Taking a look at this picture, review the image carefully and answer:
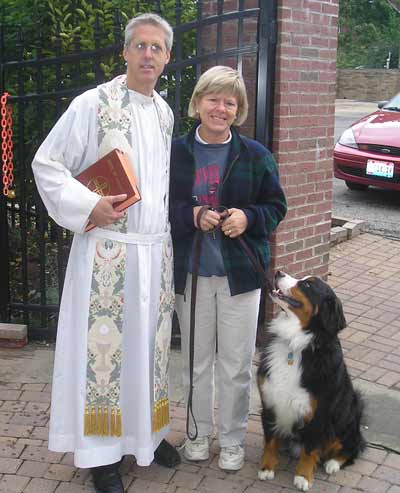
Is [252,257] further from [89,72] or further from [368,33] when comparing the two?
[368,33]

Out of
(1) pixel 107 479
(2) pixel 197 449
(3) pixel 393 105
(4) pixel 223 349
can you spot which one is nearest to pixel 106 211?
(4) pixel 223 349

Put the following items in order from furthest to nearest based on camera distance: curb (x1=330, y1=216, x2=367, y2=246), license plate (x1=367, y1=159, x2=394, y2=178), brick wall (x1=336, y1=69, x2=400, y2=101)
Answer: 1. brick wall (x1=336, y1=69, x2=400, y2=101)
2. license plate (x1=367, y1=159, x2=394, y2=178)
3. curb (x1=330, y1=216, x2=367, y2=246)

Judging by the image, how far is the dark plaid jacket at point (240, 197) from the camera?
3.16 m

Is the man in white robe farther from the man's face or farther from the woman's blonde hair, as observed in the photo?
the woman's blonde hair

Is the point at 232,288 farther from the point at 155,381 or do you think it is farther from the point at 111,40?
the point at 111,40

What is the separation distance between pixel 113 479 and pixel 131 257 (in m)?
1.07

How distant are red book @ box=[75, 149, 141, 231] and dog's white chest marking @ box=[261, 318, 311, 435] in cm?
101

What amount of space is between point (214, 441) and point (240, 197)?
141 centimetres

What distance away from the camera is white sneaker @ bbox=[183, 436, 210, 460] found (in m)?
3.52

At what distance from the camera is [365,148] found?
30.8 feet

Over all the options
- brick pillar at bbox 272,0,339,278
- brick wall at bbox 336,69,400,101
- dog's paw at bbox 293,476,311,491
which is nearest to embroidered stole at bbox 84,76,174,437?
dog's paw at bbox 293,476,311,491

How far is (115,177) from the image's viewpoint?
2.87 meters

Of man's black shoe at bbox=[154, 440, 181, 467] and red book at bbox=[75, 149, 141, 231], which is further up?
red book at bbox=[75, 149, 141, 231]

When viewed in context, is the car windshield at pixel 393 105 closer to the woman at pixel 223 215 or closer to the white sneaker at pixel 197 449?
the woman at pixel 223 215
